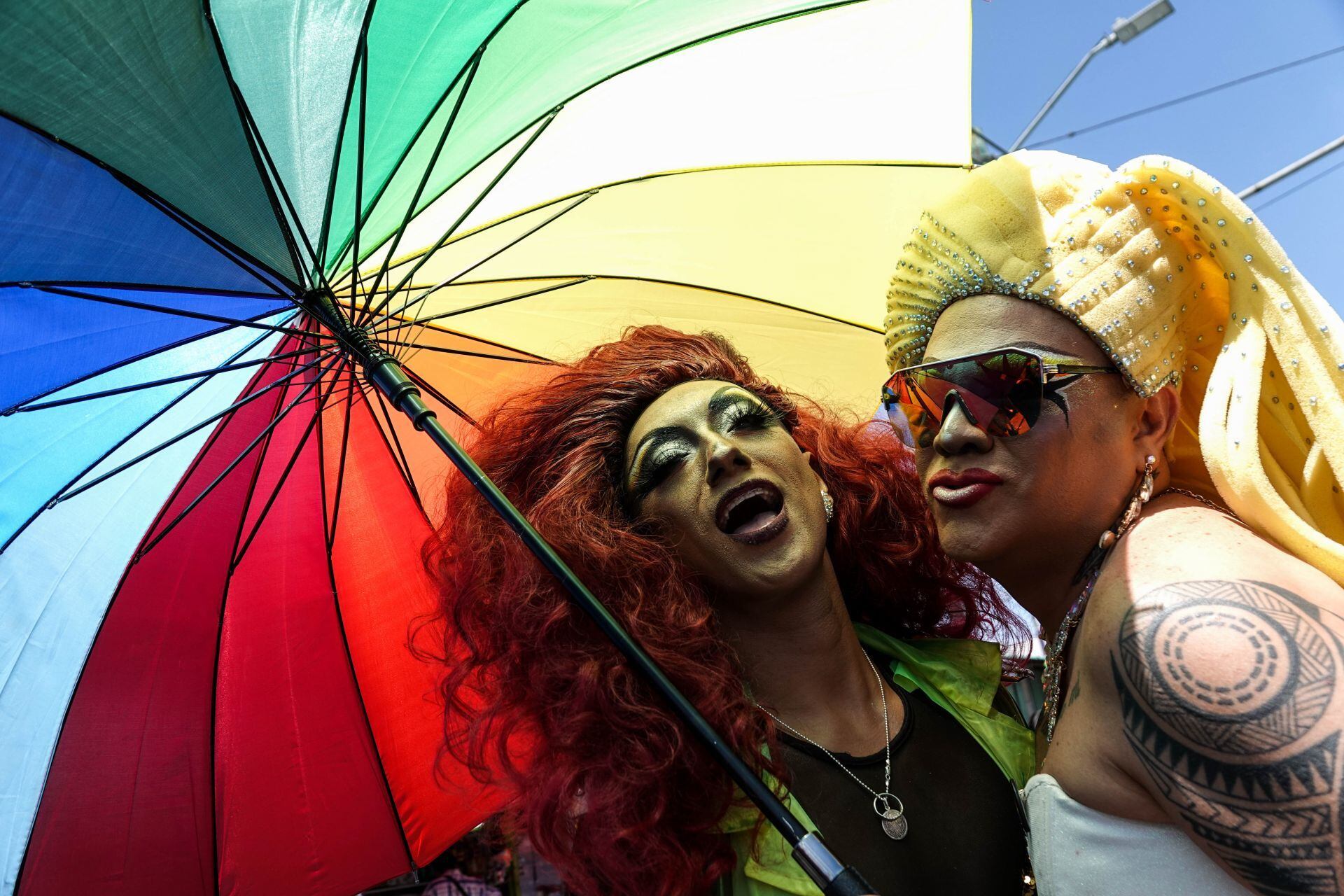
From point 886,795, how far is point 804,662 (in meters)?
0.42

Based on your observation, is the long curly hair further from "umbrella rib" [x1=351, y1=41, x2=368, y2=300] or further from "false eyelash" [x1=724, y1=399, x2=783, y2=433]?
"umbrella rib" [x1=351, y1=41, x2=368, y2=300]

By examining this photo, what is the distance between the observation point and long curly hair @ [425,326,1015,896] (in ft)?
8.61

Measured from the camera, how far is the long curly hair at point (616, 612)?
2.62 meters

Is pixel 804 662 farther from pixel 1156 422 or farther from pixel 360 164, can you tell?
pixel 360 164

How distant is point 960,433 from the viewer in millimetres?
2383

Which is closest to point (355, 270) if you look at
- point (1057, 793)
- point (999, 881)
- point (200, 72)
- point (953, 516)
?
point (200, 72)

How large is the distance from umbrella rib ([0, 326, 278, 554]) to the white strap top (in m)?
2.29

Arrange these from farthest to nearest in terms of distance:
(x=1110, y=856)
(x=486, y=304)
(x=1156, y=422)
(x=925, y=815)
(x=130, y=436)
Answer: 1. (x=486, y=304)
2. (x=130, y=436)
3. (x=925, y=815)
4. (x=1156, y=422)
5. (x=1110, y=856)

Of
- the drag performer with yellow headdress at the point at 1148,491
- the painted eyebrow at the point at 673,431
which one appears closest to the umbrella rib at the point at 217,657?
the painted eyebrow at the point at 673,431

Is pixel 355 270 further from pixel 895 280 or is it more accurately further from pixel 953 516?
pixel 953 516

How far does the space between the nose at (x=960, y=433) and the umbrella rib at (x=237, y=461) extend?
5.14 feet

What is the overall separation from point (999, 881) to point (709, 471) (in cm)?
129

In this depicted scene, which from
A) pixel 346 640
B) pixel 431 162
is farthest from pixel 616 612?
pixel 431 162

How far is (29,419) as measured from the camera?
2775mm
